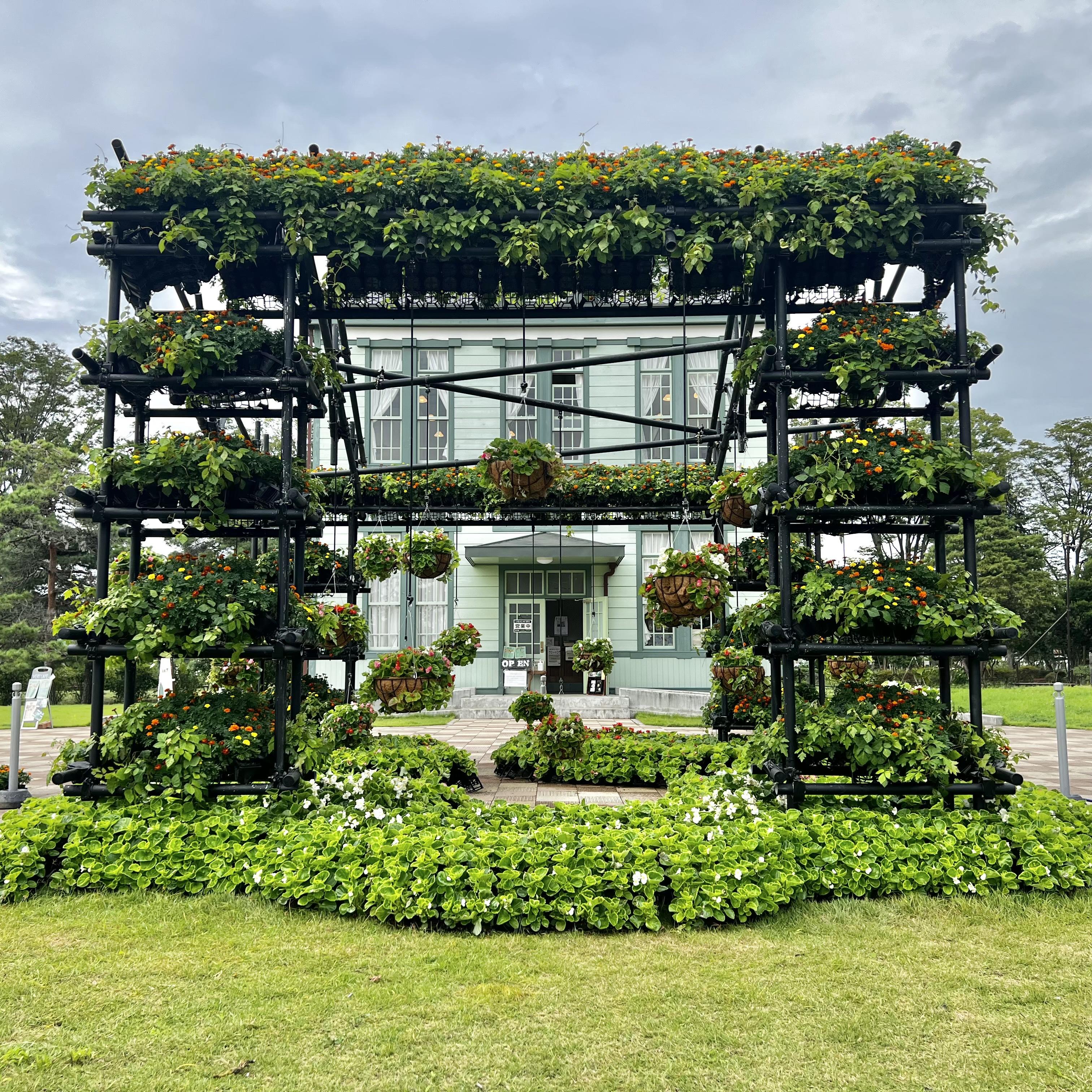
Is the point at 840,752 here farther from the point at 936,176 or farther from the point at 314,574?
the point at 314,574

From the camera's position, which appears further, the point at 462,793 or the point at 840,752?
the point at 462,793

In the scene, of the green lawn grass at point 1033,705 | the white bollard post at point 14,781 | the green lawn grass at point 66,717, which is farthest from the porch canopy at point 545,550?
the white bollard post at point 14,781

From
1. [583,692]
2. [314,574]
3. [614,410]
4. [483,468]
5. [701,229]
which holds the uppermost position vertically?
[614,410]

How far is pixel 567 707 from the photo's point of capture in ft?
53.0

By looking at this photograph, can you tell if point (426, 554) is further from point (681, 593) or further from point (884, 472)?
point (884, 472)

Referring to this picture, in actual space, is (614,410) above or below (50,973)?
above

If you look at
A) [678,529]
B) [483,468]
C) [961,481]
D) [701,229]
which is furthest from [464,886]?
[678,529]

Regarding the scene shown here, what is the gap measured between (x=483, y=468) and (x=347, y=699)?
3097 mm

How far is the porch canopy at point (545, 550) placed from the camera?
16.9 m

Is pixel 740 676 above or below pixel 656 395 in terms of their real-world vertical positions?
below

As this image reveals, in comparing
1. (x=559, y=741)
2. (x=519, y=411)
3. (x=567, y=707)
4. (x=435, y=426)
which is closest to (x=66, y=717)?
(x=435, y=426)

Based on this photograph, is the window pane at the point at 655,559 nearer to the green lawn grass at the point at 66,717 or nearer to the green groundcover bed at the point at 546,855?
the green lawn grass at the point at 66,717

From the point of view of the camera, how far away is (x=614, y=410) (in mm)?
18234

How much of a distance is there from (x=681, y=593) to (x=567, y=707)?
992cm
